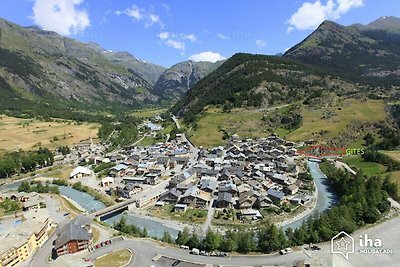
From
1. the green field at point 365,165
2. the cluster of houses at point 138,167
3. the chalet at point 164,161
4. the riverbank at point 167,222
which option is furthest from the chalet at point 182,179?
the green field at point 365,165

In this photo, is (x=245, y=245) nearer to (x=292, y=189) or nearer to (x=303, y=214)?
(x=303, y=214)

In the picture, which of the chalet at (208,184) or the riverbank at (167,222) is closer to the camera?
the riverbank at (167,222)

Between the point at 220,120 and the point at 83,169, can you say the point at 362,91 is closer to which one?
the point at 220,120

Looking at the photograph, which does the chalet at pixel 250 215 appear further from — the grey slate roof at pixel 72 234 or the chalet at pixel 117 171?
the chalet at pixel 117 171

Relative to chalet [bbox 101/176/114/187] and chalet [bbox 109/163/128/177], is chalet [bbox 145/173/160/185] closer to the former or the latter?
chalet [bbox 101/176/114/187]

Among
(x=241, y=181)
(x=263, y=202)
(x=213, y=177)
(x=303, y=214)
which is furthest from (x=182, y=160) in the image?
(x=303, y=214)

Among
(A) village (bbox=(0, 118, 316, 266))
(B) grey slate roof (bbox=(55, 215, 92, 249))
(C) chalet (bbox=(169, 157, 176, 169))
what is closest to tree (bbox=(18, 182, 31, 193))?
(A) village (bbox=(0, 118, 316, 266))

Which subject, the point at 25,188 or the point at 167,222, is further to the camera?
the point at 25,188
